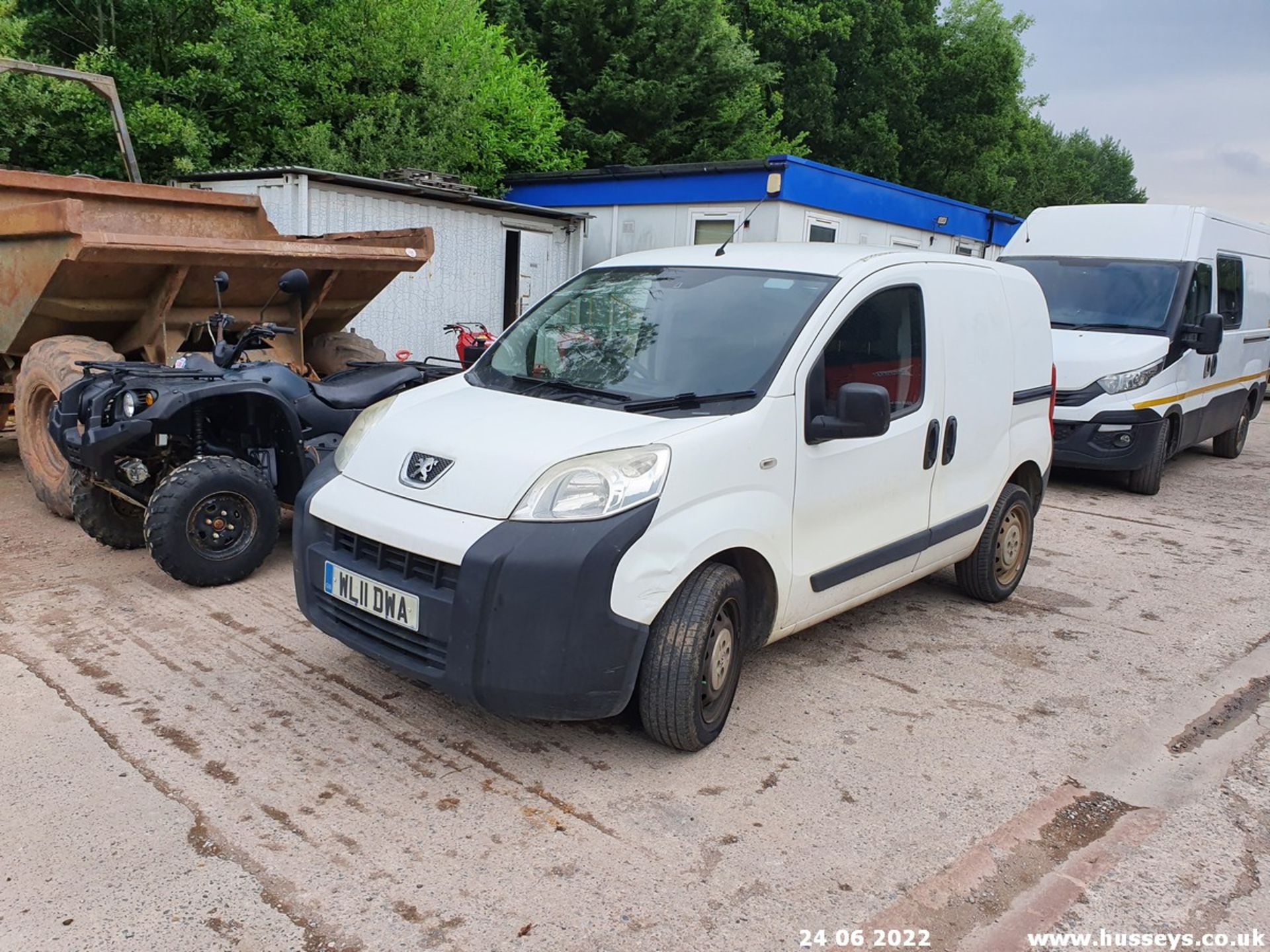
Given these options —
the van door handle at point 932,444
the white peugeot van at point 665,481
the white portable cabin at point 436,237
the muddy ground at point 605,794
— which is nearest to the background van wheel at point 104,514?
the muddy ground at point 605,794

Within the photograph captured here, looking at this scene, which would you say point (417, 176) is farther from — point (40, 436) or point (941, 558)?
point (941, 558)

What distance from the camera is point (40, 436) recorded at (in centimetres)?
660

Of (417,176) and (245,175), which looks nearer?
(245,175)

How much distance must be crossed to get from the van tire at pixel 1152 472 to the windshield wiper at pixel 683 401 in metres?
6.60

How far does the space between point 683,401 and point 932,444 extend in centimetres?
149

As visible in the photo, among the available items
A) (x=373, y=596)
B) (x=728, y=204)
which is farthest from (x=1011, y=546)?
(x=728, y=204)

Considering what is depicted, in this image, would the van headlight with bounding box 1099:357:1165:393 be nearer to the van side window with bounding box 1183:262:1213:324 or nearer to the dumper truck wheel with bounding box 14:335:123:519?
the van side window with bounding box 1183:262:1213:324

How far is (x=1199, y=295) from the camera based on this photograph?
9.56 m

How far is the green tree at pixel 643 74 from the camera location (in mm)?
21547

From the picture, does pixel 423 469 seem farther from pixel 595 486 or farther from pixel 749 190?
pixel 749 190

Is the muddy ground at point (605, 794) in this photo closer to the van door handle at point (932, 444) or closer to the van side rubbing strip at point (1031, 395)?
the van door handle at point (932, 444)

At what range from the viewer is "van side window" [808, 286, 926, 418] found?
4.11 m

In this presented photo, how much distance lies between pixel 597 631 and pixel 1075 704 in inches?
96.6

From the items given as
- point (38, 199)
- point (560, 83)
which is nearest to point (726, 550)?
point (38, 199)
